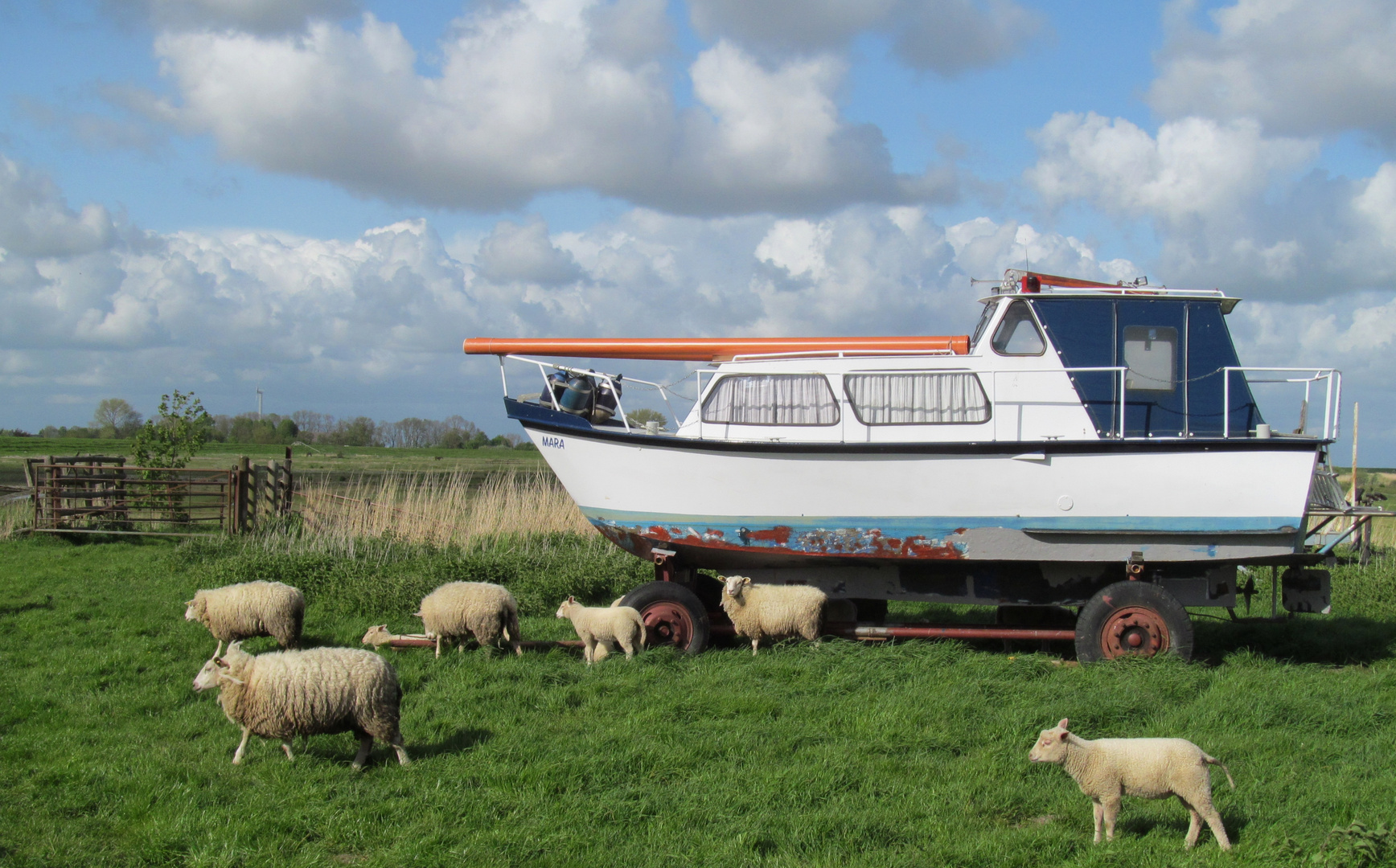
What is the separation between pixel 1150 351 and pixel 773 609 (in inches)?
165

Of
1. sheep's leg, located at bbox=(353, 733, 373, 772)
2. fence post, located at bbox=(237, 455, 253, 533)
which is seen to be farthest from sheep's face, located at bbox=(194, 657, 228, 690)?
fence post, located at bbox=(237, 455, 253, 533)

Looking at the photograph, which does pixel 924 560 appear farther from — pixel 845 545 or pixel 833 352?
pixel 833 352

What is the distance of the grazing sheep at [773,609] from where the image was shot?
860 cm

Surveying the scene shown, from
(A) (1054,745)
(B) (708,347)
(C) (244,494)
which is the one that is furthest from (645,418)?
(C) (244,494)

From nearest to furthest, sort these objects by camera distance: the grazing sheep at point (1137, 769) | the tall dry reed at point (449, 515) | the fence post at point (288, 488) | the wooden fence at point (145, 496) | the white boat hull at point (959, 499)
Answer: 1. the grazing sheep at point (1137, 769)
2. the white boat hull at point (959, 499)
3. the tall dry reed at point (449, 515)
4. the wooden fence at point (145, 496)
5. the fence post at point (288, 488)

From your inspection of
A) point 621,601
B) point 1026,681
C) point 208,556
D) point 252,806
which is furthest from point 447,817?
point 208,556

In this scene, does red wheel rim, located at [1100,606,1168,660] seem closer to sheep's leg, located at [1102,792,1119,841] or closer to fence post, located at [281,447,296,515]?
sheep's leg, located at [1102,792,1119,841]

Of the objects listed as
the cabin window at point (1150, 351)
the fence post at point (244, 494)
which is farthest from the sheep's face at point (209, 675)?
the fence post at point (244, 494)

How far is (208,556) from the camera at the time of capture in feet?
50.4

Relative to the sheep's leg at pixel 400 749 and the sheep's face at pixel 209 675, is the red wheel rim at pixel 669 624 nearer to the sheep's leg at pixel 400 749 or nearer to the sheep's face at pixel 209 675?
the sheep's leg at pixel 400 749

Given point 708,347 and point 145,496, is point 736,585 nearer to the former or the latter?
point 708,347

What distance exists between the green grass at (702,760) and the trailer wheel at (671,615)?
10.8 inches

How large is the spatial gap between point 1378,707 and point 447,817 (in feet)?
23.2

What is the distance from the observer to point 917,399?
27.9 feet
